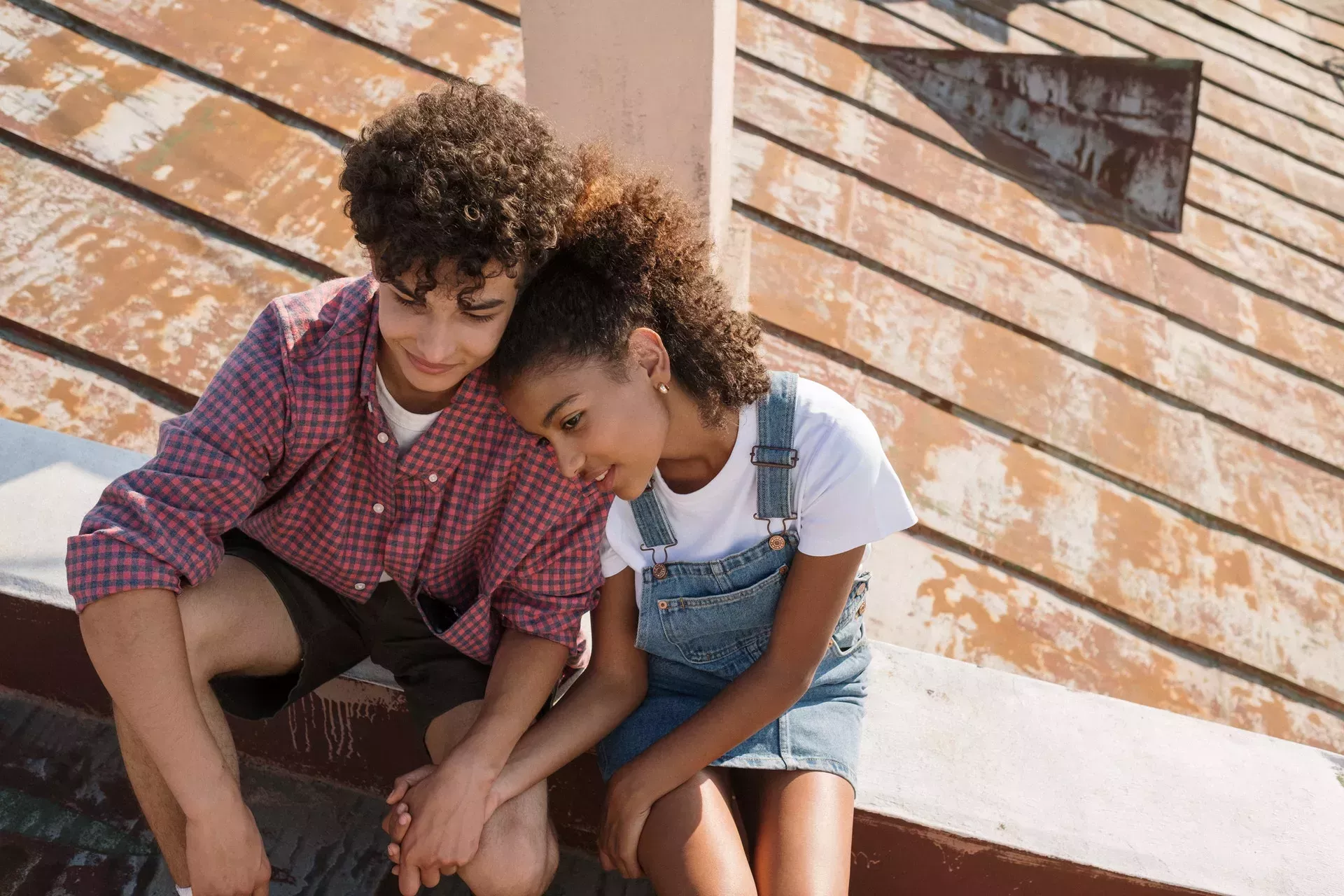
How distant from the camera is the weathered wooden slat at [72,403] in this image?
7.48ft

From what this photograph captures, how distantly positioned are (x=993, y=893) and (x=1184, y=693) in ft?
3.37

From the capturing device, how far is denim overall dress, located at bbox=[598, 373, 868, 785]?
5.43ft

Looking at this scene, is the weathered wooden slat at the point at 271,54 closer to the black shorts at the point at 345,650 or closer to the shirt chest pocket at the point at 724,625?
the black shorts at the point at 345,650

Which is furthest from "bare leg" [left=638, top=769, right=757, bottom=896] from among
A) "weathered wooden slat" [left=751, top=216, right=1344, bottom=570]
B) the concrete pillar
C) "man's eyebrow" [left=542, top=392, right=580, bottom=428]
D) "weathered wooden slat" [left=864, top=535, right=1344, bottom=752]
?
"weathered wooden slat" [left=751, top=216, right=1344, bottom=570]

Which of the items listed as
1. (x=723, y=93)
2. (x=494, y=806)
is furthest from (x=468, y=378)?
(x=723, y=93)

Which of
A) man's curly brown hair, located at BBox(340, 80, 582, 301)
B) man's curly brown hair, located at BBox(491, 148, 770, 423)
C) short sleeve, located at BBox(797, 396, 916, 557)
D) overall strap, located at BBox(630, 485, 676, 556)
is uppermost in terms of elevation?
man's curly brown hair, located at BBox(340, 80, 582, 301)

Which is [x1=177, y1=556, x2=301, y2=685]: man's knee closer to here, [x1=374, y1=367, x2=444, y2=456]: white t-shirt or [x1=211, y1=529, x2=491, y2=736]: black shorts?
[x1=211, y1=529, x2=491, y2=736]: black shorts

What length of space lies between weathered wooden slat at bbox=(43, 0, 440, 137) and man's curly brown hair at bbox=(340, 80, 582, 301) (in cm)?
186

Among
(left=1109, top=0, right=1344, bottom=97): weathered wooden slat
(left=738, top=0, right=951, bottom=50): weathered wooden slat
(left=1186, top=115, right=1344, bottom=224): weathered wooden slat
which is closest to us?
(left=738, top=0, right=951, bottom=50): weathered wooden slat

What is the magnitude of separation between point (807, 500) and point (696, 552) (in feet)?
0.69

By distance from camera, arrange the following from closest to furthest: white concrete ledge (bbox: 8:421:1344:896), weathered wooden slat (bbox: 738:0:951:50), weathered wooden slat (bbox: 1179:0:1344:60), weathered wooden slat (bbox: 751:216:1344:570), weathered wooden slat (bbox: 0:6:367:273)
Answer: white concrete ledge (bbox: 8:421:1344:896), weathered wooden slat (bbox: 0:6:367:273), weathered wooden slat (bbox: 751:216:1344:570), weathered wooden slat (bbox: 738:0:951:50), weathered wooden slat (bbox: 1179:0:1344:60)

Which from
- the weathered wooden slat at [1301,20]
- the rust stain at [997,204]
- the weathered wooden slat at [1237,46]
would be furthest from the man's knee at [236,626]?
the weathered wooden slat at [1301,20]

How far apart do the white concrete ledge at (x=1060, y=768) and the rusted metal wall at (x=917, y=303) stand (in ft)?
1.29

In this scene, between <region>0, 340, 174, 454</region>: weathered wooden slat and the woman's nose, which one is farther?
<region>0, 340, 174, 454</region>: weathered wooden slat
